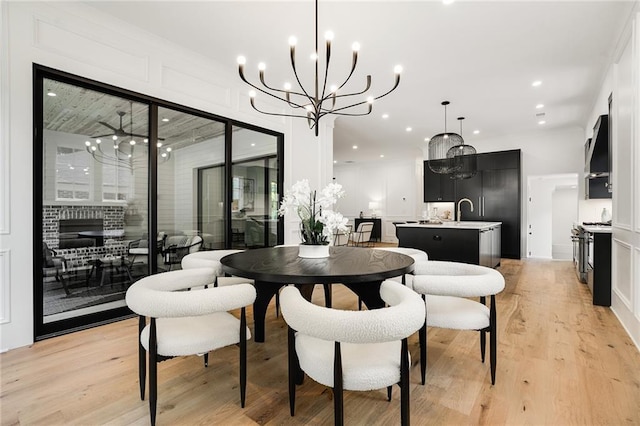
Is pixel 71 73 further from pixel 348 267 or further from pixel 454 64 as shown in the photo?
pixel 454 64

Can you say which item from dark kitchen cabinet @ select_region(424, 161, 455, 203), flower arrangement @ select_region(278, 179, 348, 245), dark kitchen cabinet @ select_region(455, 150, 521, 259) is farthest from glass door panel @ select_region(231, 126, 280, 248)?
dark kitchen cabinet @ select_region(455, 150, 521, 259)

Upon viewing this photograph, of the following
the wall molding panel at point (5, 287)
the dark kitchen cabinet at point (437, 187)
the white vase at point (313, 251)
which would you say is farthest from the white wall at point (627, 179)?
the wall molding panel at point (5, 287)

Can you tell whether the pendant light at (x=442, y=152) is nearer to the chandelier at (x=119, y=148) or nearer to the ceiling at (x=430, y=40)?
the ceiling at (x=430, y=40)

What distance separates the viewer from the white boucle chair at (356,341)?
1.14 meters

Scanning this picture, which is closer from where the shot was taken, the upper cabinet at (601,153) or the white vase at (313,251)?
the white vase at (313,251)

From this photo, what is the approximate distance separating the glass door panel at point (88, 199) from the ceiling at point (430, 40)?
0.95 metres

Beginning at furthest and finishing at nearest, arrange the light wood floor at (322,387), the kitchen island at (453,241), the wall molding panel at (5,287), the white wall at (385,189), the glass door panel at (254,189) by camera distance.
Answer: the white wall at (385,189)
the kitchen island at (453,241)
the glass door panel at (254,189)
the wall molding panel at (5,287)
the light wood floor at (322,387)

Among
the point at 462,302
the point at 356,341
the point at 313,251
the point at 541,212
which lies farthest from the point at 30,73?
the point at 541,212

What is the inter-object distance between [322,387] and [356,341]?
99 centimetres

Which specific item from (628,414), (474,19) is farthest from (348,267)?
(474,19)

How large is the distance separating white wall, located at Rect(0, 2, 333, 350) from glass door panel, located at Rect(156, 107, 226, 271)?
34 centimetres

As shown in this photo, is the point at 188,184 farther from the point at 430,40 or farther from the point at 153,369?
the point at 430,40

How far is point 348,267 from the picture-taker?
1.88 m

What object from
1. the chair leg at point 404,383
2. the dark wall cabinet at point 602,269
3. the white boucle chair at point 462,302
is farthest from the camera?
the dark wall cabinet at point 602,269
